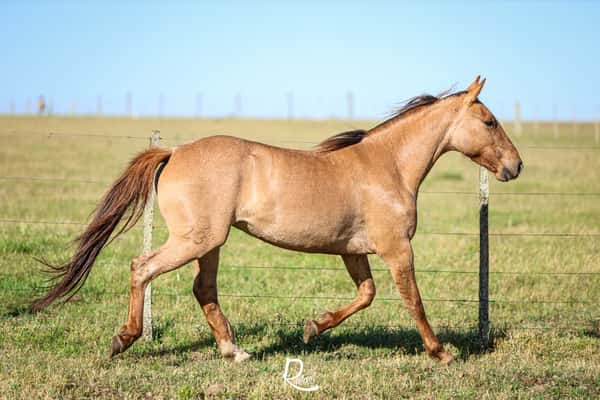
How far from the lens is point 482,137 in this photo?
21.2ft

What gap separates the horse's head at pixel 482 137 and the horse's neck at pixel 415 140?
0.15 meters

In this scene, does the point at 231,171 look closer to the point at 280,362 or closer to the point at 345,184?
the point at 345,184

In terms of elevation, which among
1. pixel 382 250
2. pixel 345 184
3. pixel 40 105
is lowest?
pixel 382 250

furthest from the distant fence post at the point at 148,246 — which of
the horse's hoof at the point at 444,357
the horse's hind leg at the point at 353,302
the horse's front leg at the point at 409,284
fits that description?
the horse's hoof at the point at 444,357

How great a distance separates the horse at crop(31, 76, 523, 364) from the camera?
563 centimetres

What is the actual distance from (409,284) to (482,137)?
5.21 ft

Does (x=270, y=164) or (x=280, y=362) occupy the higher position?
(x=270, y=164)

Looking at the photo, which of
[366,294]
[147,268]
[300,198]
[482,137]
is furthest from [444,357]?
[147,268]

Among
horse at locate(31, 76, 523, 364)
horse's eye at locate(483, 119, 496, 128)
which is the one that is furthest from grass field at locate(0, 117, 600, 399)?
horse's eye at locate(483, 119, 496, 128)

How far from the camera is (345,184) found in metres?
6.07

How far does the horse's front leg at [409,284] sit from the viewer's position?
238 inches

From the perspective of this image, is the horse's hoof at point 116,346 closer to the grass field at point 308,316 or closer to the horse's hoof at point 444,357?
the grass field at point 308,316

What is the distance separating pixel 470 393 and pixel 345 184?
2042 mm

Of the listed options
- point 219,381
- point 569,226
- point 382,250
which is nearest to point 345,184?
point 382,250
